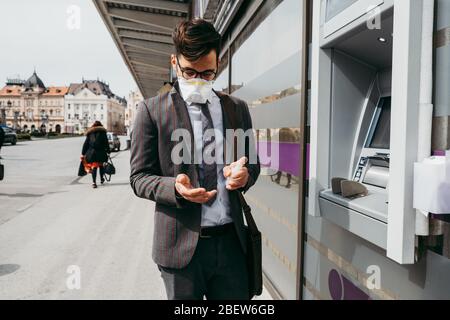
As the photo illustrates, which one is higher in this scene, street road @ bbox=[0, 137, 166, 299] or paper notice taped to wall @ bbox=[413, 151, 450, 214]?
paper notice taped to wall @ bbox=[413, 151, 450, 214]

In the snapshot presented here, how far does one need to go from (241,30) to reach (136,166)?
3.20 meters

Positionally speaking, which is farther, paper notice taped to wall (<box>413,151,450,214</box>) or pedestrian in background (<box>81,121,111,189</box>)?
pedestrian in background (<box>81,121,111,189</box>)

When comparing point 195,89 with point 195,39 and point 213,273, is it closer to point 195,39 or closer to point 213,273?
point 195,39

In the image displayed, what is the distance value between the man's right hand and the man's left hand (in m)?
0.07

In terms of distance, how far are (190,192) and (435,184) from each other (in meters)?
0.75

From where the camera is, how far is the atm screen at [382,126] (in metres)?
1.85

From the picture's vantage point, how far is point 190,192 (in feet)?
4.30

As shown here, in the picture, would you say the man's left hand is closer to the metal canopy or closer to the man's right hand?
the man's right hand

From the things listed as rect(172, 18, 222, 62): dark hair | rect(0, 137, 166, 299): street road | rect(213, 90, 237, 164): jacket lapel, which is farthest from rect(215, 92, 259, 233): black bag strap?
rect(0, 137, 166, 299): street road

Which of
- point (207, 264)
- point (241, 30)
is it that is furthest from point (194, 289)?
point (241, 30)

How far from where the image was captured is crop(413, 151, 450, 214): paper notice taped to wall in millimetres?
1229

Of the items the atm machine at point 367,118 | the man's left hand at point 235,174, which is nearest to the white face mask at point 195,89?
the man's left hand at point 235,174
